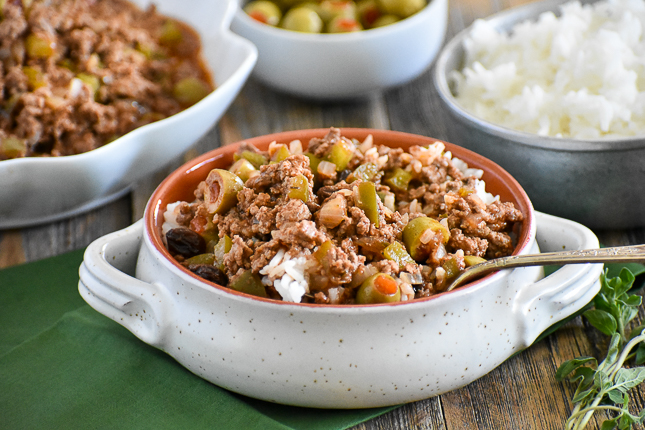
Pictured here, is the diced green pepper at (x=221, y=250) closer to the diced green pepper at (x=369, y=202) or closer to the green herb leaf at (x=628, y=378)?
the diced green pepper at (x=369, y=202)

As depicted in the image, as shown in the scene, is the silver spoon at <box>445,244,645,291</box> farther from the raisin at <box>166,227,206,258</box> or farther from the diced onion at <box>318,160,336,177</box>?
the raisin at <box>166,227,206,258</box>

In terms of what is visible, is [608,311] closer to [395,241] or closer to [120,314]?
[395,241]

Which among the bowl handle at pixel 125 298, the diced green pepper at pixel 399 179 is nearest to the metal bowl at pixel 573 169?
the diced green pepper at pixel 399 179

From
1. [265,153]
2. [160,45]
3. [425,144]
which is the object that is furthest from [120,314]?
[160,45]

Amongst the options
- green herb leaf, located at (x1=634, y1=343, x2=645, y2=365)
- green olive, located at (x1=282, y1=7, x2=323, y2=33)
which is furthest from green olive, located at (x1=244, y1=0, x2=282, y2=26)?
green herb leaf, located at (x1=634, y1=343, x2=645, y2=365)

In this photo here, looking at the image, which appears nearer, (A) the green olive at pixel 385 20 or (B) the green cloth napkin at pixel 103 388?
(B) the green cloth napkin at pixel 103 388
